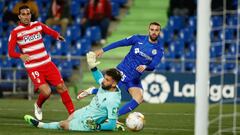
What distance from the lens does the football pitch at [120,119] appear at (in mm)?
11945

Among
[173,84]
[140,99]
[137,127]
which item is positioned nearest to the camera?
[137,127]

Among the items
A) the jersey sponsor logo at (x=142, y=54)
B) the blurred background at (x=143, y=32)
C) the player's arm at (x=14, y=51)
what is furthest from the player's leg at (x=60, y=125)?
the blurred background at (x=143, y=32)

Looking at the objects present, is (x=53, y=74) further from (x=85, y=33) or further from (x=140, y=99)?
(x=85, y=33)

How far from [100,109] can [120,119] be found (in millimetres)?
3195

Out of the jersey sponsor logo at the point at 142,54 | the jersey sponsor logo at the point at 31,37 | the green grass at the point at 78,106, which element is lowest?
the green grass at the point at 78,106

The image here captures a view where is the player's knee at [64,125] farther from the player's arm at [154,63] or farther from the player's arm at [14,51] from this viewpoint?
the player's arm at [154,63]

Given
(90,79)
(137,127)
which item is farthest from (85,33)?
(137,127)

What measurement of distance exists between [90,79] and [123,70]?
23.9ft

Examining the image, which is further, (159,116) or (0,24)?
(0,24)

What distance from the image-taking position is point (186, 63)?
20.7 m

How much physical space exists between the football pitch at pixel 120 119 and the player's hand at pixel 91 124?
0.13m

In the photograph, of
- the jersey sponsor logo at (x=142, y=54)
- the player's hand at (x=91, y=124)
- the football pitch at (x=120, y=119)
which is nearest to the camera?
the player's hand at (x=91, y=124)

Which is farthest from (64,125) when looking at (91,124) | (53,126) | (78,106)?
(78,106)

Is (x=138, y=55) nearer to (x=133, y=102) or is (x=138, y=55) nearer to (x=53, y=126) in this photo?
(x=133, y=102)
